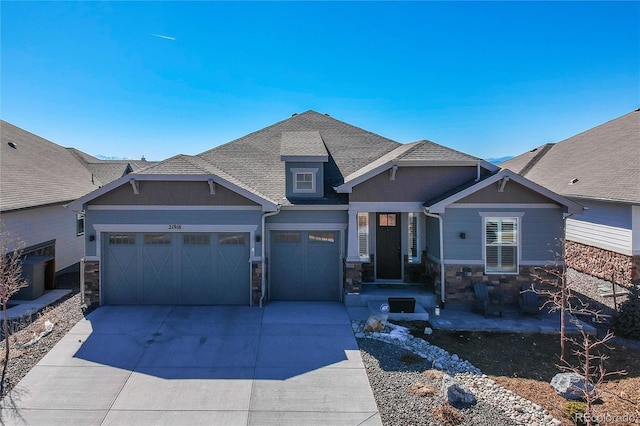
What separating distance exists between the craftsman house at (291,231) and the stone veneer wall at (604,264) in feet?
8.97

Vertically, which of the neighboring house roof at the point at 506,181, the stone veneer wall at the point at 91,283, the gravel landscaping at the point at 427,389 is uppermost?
the neighboring house roof at the point at 506,181

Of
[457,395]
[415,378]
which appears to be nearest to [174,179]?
[415,378]

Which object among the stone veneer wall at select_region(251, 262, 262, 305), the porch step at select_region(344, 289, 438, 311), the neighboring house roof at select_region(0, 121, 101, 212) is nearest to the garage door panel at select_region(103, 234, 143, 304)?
the stone veneer wall at select_region(251, 262, 262, 305)

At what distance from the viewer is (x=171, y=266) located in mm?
10320

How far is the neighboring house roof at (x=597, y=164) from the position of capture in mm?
12908

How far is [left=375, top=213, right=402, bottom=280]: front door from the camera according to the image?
11867mm

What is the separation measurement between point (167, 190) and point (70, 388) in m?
5.50

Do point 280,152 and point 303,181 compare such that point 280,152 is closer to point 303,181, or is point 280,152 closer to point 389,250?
point 303,181

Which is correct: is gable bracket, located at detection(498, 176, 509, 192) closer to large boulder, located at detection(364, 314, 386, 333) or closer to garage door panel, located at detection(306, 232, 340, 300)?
garage door panel, located at detection(306, 232, 340, 300)

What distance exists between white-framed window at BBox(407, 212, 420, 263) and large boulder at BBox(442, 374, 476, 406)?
6022mm

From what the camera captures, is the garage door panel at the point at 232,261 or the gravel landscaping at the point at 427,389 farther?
the garage door panel at the point at 232,261

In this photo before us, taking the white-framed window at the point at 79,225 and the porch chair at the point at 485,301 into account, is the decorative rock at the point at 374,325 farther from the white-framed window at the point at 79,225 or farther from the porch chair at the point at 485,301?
the white-framed window at the point at 79,225

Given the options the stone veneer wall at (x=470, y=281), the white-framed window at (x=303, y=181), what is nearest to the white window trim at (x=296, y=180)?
the white-framed window at (x=303, y=181)

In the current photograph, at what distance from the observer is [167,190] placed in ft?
33.3
